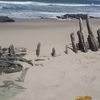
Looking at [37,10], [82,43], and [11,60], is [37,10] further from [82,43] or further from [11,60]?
[11,60]

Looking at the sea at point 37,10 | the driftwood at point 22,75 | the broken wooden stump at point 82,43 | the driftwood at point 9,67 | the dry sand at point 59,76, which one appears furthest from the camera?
the sea at point 37,10

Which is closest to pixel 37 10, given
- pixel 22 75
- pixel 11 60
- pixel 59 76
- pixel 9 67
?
pixel 11 60

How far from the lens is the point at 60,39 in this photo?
14242 mm

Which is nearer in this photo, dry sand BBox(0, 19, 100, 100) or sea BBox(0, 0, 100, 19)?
dry sand BBox(0, 19, 100, 100)

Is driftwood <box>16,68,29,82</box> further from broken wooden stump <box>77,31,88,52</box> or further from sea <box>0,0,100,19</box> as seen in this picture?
sea <box>0,0,100,19</box>

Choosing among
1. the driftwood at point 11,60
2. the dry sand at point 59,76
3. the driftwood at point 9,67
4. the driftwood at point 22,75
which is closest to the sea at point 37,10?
the dry sand at point 59,76

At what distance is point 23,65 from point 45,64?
0.68 meters

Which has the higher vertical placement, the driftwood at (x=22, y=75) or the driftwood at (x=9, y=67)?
the driftwood at (x=9, y=67)

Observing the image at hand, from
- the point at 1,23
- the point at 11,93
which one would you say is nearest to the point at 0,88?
the point at 11,93

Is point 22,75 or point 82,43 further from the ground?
point 82,43

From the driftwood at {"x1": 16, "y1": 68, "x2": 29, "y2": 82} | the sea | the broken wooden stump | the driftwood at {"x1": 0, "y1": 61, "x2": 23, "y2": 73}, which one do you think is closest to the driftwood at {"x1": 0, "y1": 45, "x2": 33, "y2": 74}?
the driftwood at {"x1": 0, "y1": 61, "x2": 23, "y2": 73}

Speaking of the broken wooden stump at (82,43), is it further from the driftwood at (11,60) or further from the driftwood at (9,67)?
the driftwood at (9,67)

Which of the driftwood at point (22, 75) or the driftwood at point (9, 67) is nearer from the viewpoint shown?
the driftwood at point (22, 75)

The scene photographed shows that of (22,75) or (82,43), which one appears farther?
(82,43)
